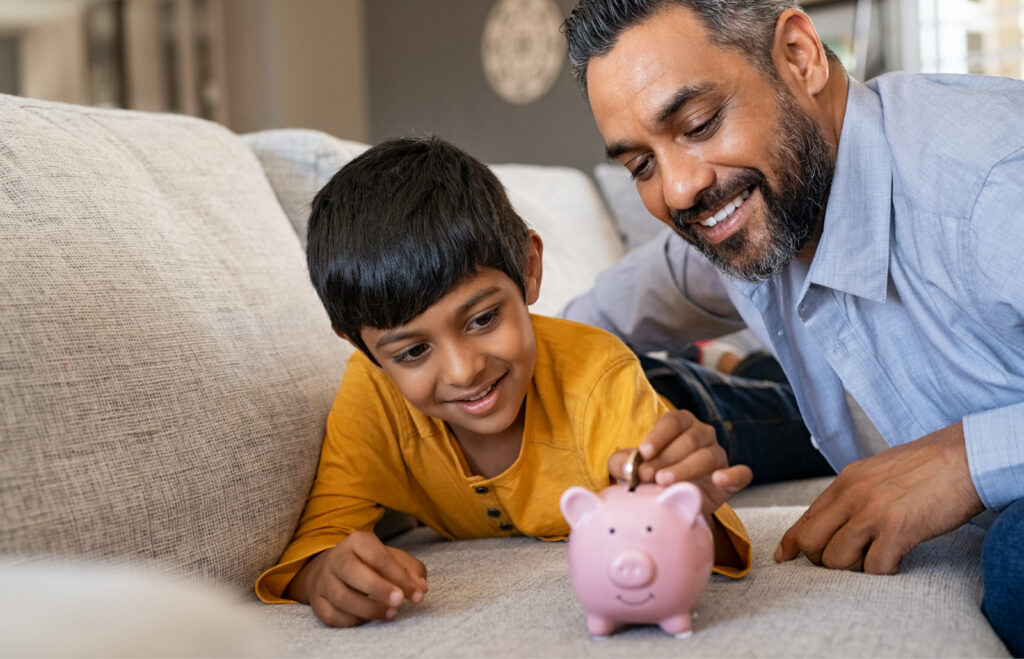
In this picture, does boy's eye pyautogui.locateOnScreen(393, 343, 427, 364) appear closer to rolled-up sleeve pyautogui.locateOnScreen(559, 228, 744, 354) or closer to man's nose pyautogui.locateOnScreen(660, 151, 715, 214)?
man's nose pyautogui.locateOnScreen(660, 151, 715, 214)

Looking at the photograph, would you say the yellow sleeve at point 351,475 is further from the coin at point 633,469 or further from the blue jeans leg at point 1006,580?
the blue jeans leg at point 1006,580

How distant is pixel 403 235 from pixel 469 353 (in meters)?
0.16

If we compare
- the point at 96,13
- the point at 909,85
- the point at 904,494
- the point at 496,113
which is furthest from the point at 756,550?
the point at 96,13

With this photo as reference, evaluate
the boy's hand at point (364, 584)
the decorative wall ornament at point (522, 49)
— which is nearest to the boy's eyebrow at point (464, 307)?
the boy's hand at point (364, 584)

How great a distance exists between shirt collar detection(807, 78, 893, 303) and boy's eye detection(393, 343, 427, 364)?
506mm

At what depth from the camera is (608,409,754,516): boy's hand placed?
0.88 meters

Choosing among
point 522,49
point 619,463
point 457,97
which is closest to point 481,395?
point 619,463

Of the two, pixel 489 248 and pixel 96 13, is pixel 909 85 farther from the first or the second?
pixel 96 13

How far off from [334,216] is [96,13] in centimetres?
521

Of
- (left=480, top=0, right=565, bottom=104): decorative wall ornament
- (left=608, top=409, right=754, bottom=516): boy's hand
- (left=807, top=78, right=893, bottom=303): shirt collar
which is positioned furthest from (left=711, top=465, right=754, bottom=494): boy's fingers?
(left=480, top=0, right=565, bottom=104): decorative wall ornament

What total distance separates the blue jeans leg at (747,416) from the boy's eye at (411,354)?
63 cm

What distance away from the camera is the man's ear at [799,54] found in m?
1.30

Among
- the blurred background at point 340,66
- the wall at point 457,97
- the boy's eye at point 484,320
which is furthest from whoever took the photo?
the blurred background at point 340,66

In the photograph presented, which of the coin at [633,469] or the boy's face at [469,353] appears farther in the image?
the boy's face at [469,353]
